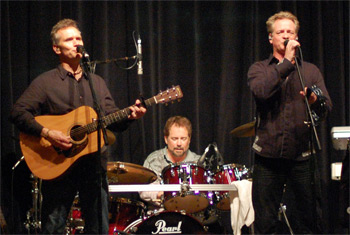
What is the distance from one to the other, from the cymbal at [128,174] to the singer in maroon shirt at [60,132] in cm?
78

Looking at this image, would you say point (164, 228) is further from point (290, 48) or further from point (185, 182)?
point (290, 48)

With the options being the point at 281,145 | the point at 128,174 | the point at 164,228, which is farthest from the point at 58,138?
the point at 281,145

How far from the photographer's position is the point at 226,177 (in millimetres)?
4695

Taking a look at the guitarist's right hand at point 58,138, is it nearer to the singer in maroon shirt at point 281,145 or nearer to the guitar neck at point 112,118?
the guitar neck at point 112,118

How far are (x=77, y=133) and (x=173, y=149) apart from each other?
170 centimetres

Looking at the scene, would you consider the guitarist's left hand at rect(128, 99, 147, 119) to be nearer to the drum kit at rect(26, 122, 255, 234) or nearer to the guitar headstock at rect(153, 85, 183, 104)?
the guitar headstock at rect(153, 85, 183, 104)

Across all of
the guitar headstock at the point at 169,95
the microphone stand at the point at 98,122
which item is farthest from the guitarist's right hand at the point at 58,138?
the guitar headstock at the point at 169,95

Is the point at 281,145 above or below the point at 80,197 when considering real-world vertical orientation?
above

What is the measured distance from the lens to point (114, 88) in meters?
5.55

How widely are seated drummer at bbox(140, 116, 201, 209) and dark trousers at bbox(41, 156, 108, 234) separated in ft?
4.97

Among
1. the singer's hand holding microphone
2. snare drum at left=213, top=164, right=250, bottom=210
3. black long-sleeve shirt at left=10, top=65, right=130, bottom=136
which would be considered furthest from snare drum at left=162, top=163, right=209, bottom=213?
the singer's hand holding microphone

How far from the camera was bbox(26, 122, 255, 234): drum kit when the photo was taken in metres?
4.37

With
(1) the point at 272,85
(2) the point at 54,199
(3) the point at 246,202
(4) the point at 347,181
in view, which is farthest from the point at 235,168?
(2) the point at 54,199

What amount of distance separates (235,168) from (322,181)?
158 centimetres
